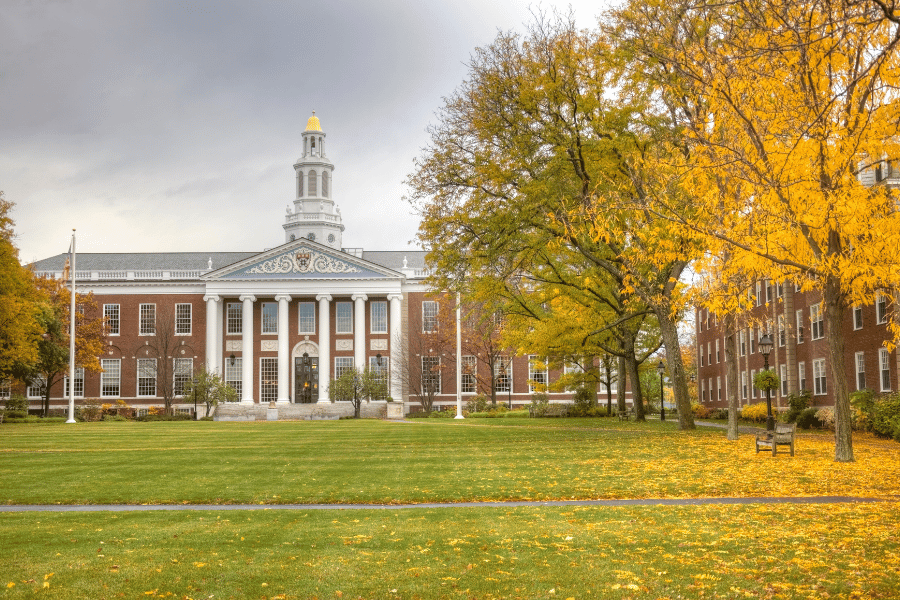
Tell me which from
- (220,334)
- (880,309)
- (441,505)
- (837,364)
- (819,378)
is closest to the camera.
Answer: (441,505)

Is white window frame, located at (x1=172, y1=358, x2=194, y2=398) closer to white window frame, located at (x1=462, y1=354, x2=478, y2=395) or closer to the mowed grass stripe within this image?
white window frame, located at (x1=462, y1=354, x2=478, y2=395)

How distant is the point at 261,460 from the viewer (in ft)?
76.1

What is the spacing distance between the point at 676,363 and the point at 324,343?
47845mm

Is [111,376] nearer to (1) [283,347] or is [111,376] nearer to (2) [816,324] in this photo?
(1) [283,347]

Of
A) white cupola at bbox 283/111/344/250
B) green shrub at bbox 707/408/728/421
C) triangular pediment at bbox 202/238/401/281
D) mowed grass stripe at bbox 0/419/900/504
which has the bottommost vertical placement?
green shrub at bbox 707/408/728/421

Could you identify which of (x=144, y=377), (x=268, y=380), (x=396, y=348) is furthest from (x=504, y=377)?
(x=144, y=377)

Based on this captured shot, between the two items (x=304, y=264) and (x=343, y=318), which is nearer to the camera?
(x=304, y=264)

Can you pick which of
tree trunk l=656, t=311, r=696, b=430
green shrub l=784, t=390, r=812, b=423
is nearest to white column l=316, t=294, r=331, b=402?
green shrub l=784, t=390, r=812, b=423

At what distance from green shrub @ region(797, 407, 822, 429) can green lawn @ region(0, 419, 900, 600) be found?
17.1 m

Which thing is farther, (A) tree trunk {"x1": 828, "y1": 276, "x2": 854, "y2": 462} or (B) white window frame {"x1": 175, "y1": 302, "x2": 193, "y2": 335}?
(B) white window frame {"x1": 175, "y1": 302, "x2": 193, "y2": 335}

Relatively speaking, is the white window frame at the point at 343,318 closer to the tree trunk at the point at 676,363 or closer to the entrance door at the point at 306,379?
the entrance door at the point at 306,379

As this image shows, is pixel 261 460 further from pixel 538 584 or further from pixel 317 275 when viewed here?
pixel 317 275

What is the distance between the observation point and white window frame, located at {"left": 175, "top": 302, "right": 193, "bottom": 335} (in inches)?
3046

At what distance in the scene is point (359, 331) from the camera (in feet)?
250
